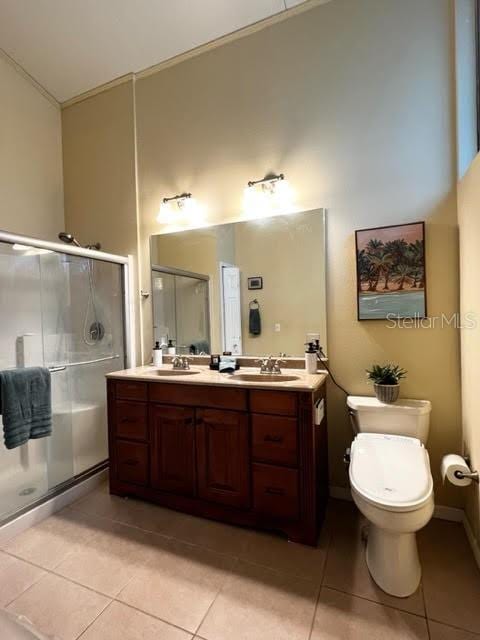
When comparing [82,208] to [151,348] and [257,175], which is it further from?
[257,175]

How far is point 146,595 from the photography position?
1.41m

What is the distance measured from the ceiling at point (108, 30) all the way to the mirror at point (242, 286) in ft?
4.52

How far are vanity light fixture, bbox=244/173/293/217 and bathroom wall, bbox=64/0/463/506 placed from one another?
0.07 m

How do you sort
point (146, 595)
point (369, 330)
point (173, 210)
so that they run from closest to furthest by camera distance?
point (146, 595) < point (369, 330) < point (173, 210)

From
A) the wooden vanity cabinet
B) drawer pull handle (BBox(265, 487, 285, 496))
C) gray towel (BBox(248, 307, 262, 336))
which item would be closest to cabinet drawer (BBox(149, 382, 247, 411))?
the wooden vanity cabinet

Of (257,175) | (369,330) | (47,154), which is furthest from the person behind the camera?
(47,154)

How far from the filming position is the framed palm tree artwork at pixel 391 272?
1.88 metres

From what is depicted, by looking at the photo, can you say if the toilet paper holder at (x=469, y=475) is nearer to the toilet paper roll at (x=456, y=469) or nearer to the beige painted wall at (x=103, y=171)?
the toilet paper roll at (x=456, y=469)

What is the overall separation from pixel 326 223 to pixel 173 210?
1.22m

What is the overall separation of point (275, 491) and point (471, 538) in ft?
3.37

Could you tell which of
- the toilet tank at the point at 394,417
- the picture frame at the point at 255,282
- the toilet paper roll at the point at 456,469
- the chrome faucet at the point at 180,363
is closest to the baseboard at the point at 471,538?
the toilet paper roll at the point at 456,469

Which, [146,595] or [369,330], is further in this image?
[369,330]

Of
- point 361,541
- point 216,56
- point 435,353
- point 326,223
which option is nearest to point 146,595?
point 361,541

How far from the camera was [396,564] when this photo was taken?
1409 millimetres
